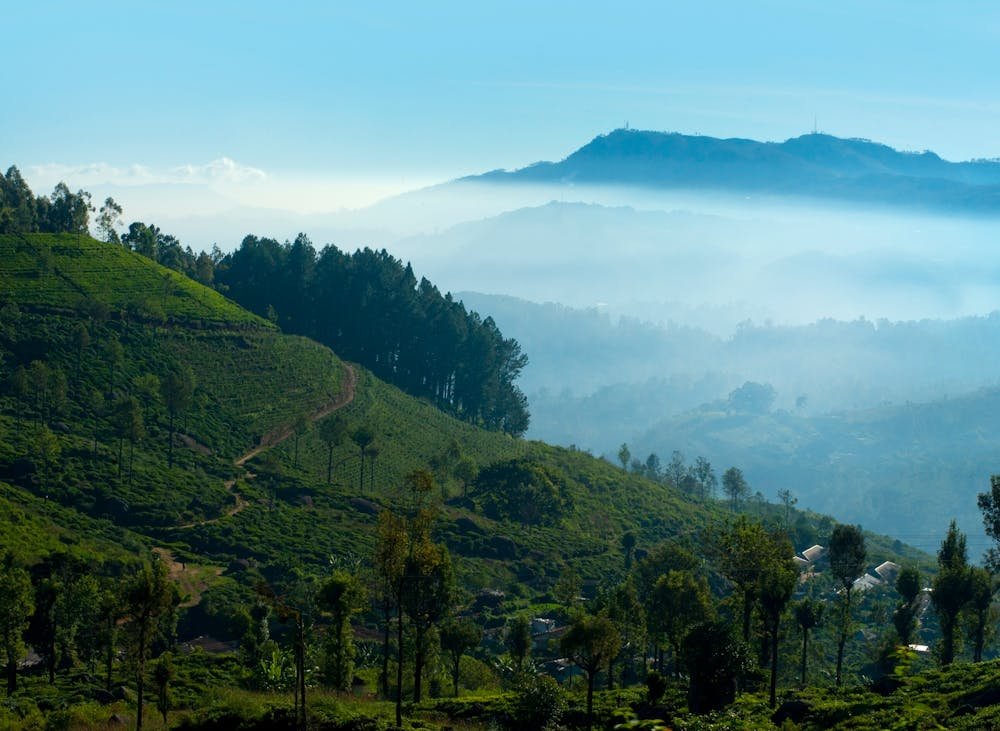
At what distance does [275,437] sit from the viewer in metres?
91.0

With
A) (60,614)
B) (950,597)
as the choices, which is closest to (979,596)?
(950,597)

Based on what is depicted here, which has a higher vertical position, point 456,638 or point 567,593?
point 456,638

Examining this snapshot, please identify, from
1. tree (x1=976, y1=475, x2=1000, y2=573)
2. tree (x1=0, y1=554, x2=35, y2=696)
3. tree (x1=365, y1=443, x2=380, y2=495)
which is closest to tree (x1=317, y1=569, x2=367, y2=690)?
tree (x1=0, y1=554, x2=35, y2=696)

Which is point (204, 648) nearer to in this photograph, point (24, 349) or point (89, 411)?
point (89, 411)

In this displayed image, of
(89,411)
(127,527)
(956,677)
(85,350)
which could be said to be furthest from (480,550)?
(956,677)

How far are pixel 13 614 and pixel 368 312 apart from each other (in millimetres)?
81825

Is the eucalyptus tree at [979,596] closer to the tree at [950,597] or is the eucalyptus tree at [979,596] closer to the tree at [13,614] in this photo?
the tree at [950,597]

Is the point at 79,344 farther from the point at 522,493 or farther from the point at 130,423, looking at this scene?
the point at 522,493

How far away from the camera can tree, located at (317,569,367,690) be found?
40.5 m

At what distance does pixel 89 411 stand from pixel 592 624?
60.9m

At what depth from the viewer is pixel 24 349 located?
86375 millimetres

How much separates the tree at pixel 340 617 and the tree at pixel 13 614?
12.9m

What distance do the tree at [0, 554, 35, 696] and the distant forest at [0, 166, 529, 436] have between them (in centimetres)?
7446

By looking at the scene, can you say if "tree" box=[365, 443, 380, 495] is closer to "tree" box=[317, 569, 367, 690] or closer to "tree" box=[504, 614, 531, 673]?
"tree" box=[504, 614, 531, 673]
